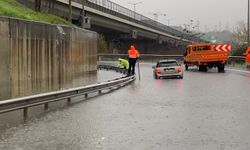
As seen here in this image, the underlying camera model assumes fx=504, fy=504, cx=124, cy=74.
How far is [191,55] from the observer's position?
4278 cm

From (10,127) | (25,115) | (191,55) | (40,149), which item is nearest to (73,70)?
→ (25,115)

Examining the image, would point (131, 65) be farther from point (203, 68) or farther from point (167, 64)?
point (203, 68)

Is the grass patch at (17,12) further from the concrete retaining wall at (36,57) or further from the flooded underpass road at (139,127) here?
the flooded underpass road at (139,127)

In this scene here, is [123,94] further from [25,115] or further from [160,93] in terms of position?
[25,115]

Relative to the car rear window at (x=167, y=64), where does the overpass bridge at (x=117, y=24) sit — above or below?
above

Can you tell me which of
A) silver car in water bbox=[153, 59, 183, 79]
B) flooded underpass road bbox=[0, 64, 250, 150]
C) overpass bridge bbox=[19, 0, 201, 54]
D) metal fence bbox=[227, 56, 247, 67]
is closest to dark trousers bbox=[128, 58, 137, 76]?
silver car in water bbox=[153, 59, 183, 79]

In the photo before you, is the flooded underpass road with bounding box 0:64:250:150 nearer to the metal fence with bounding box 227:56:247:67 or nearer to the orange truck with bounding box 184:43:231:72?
the orange truck with bounding box 184:43:231:72

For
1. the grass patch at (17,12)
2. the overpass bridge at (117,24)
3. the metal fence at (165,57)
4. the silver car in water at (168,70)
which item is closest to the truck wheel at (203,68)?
the metal fence at (165,57)

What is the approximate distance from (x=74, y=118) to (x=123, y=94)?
7.11 m

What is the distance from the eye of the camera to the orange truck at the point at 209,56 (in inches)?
1577

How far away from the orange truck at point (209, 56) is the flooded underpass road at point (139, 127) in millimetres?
23799

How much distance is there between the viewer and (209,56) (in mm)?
40219

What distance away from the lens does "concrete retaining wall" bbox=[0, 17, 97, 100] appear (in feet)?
48.4

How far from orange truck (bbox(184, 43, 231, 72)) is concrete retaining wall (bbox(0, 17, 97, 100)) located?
62.8 feet
